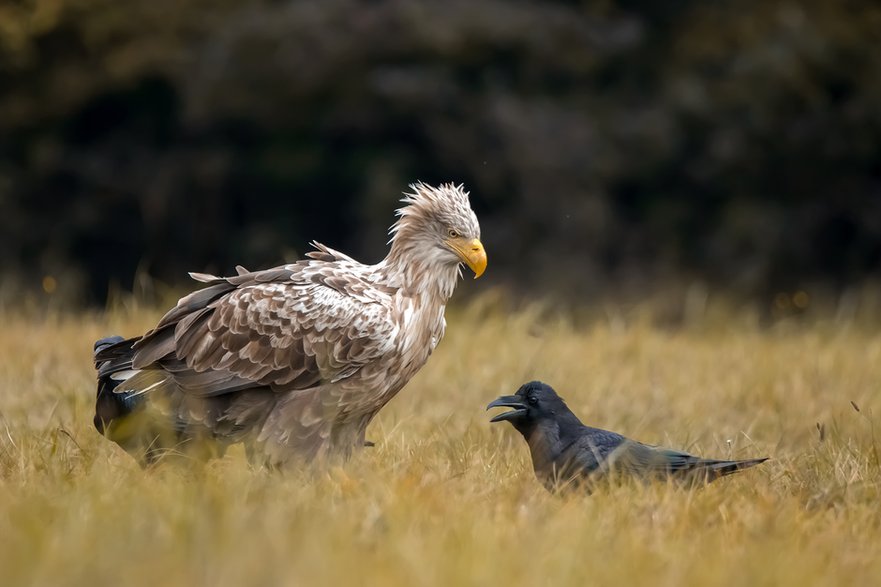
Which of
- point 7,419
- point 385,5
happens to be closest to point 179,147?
point 385,5

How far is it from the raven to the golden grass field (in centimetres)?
10

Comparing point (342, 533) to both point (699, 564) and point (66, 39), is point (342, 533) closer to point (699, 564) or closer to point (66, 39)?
point (699, 564)

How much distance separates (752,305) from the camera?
1209 cm

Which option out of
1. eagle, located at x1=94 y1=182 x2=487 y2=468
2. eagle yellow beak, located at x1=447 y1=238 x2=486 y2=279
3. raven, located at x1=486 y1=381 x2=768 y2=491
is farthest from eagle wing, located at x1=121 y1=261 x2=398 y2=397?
raven, located at x1=486 y1=381 x2=768 y2=491

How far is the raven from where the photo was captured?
169 inches

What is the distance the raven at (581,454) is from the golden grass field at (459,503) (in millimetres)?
100

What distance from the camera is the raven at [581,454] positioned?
430 centimetres

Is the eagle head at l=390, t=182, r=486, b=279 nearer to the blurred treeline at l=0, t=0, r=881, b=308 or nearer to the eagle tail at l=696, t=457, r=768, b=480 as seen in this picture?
the eagle tail at l=696, t=457, r=768, b=480

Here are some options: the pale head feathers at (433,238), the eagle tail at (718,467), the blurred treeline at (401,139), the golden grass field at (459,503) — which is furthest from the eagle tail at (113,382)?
the blurred treeline at (401,139)

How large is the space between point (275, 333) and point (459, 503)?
1.27m

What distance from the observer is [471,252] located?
15.7ft

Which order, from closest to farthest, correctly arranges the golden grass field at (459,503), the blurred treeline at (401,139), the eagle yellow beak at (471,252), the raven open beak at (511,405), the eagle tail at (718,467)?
1. the golden grass field at (459,503)
2. the eagle tail at (718,467)
3. the raven open beak at (511,405)
4. the eagle yellow beak at (471,252)
5. the blurred treeline at (401,139)

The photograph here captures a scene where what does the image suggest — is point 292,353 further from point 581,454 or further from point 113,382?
point 581,454

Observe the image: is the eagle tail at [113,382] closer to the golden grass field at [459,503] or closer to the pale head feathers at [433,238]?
the golden grass field at [459,503]
